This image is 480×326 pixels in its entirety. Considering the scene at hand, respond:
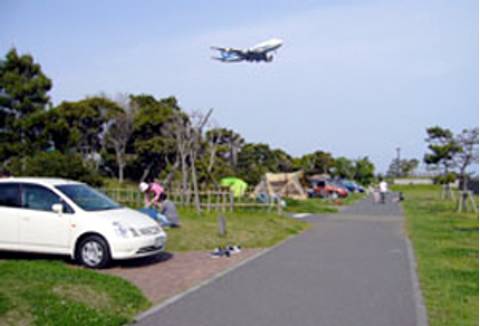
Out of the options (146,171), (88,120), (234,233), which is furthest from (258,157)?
(234,233)

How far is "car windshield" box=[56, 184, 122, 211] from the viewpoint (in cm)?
1084

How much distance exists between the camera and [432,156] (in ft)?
101

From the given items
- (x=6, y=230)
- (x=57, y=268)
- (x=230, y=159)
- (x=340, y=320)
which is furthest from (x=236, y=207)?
(x=230, y=159)

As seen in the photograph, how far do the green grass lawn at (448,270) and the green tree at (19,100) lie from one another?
21.4 metres

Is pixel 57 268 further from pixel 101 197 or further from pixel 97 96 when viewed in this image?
pixel 97 96

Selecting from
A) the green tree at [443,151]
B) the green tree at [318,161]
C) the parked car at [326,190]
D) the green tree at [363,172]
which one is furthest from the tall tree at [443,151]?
the green tree at [363,172]

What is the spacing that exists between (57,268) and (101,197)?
3.11 metres

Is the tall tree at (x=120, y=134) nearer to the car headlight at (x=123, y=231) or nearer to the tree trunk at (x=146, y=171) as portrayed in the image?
the tree trunk at (x=146, y=171)

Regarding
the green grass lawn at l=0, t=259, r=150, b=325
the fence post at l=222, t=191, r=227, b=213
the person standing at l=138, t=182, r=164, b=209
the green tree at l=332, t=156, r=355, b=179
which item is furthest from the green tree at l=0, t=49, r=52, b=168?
the green tree at l=332, t=156, r=355, b=179

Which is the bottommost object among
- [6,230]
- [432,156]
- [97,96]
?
[6,230]

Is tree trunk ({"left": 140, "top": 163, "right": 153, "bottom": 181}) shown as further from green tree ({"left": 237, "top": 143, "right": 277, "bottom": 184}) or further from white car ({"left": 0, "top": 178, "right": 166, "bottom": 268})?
white car ({"left": 0, "top": 178, "right": 166, "bottom": 268})

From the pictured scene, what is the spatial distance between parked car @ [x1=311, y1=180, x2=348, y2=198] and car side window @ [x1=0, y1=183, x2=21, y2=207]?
36.9m

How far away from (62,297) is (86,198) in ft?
13.7

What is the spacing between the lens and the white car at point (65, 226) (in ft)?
33.9
